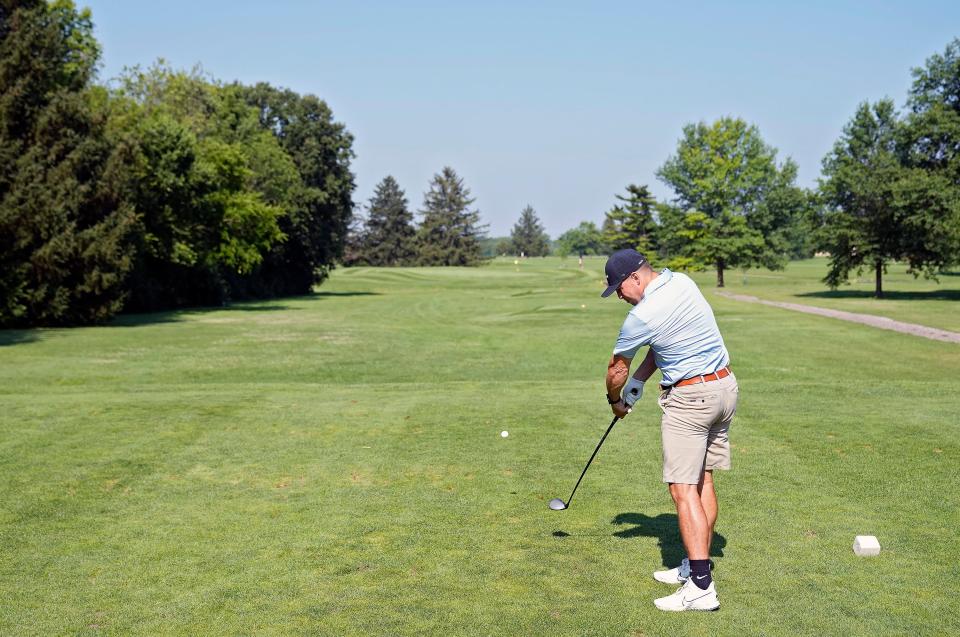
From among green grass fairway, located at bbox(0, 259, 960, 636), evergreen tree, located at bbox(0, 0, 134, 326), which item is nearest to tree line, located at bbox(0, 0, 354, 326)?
evergreen tree, located at bbox(0, 0, 134, 326)

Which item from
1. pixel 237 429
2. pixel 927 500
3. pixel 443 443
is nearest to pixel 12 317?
pixel 237 429

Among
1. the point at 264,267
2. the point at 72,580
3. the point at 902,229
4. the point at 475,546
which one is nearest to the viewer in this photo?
the point at 72,580

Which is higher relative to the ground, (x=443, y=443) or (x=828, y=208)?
(x=828, y=208)

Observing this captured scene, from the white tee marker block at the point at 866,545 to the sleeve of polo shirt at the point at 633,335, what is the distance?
2.61 meters

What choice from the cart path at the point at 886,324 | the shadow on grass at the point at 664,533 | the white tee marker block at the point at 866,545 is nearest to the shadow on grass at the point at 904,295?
the cart path at the point at 886,324

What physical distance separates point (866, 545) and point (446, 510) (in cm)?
370

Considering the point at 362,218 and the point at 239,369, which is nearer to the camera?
the point at 239,369

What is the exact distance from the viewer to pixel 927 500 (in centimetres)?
891

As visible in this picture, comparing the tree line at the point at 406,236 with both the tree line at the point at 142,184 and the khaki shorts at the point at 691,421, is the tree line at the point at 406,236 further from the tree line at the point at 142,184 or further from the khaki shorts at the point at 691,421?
the khaki shorts at the point at 691,421

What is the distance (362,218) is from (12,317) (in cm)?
13306

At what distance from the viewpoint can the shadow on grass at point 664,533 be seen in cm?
732

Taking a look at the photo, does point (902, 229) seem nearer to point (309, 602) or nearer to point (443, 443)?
point (443, 443)

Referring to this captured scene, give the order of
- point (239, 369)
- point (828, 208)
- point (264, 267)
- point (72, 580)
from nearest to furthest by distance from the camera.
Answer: point (72, 580) → point (239, 369) → point (828, 208) → point (264, 267)

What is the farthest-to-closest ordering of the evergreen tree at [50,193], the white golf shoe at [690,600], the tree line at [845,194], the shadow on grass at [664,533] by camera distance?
the tree line at [845,194], the evergreen tree at [50,193], the shadow on grass at [664,533], the white golf shoe at [690,600]
